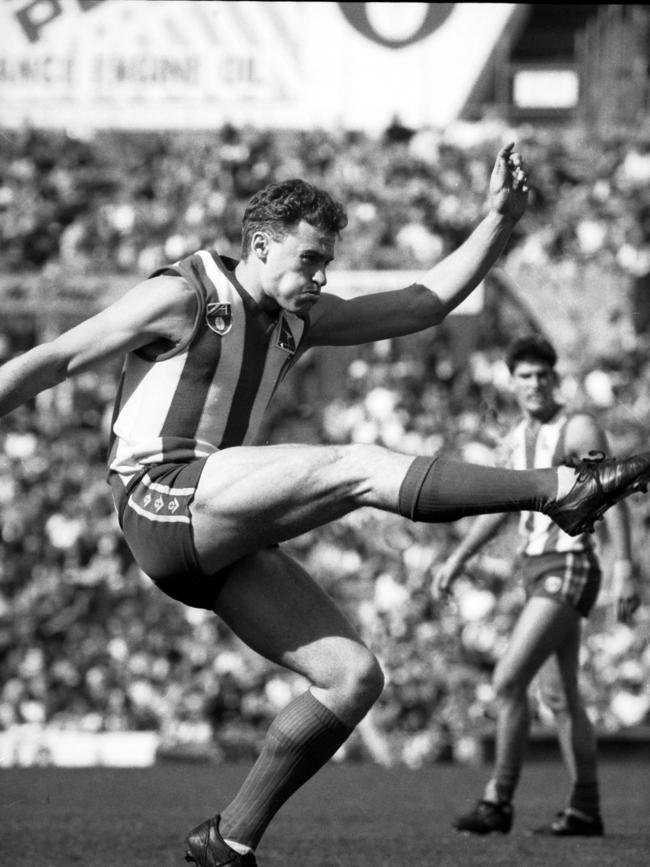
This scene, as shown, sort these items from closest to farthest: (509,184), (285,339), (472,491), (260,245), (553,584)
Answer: (472,491) < (260,245) < (285,339) < (509,184) < (553,584)

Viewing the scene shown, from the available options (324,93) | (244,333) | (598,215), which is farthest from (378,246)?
(244,333)

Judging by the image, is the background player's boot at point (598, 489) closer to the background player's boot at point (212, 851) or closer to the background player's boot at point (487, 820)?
the background player's boot at point (212, 851)

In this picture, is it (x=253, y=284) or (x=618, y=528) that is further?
(x=618, y=528)

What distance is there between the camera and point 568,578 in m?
7.20

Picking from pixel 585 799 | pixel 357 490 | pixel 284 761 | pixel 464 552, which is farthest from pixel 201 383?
pixel 585 799

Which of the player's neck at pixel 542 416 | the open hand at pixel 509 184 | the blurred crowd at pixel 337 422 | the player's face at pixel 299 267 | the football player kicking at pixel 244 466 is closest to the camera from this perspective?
the football player kicking at pixel 244 466

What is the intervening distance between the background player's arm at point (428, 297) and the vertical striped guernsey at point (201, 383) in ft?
1.16

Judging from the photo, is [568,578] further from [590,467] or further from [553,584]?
[590,467]

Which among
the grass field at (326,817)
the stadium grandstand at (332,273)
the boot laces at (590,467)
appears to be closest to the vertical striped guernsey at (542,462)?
the grass field at (326,817)

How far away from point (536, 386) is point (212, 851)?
346 cm

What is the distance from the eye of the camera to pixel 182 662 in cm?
1384

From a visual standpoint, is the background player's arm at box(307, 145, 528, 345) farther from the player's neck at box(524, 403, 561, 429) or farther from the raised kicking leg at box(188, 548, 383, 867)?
the player's neck at box(524, 403, 561, 429)

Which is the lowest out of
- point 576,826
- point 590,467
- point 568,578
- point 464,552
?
point 576,826

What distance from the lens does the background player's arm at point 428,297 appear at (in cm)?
505
